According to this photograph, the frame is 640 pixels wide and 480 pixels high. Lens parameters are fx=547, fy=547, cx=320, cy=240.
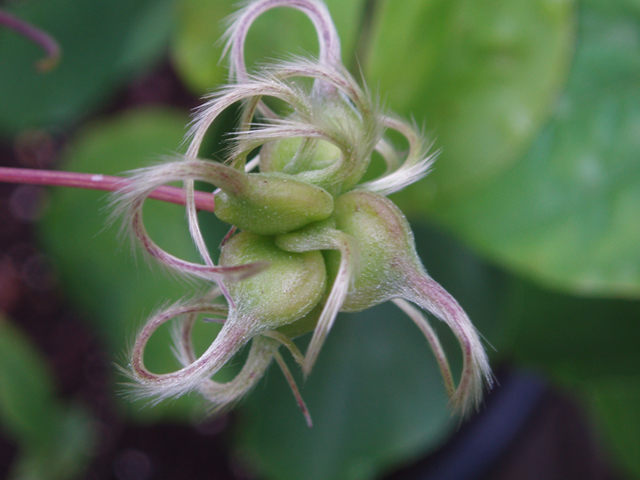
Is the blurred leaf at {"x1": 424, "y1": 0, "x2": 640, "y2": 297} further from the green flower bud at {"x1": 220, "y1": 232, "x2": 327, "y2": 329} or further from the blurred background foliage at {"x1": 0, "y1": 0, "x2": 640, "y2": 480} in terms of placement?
the green flower bud at {"x1": 220, "y1": 232, "x2": 327, "y2": 329}

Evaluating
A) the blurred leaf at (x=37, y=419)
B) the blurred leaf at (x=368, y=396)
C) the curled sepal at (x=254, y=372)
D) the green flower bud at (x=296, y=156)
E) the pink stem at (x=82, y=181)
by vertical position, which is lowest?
the blurred leaf at (x=37, y=419)

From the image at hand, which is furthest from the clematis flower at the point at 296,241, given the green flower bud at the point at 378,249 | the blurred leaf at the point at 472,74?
the blurred leaf at the point at 472,74

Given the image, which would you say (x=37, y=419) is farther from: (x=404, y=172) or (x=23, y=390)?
(x=404, y=172)

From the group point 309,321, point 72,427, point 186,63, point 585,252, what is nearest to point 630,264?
point 585,252

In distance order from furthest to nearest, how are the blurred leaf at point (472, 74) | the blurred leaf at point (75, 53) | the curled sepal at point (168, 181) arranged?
the blurred leaf at point (75, 53)
the blurred leaf at point (472, 74)
the curled sepal at point (168, 181)

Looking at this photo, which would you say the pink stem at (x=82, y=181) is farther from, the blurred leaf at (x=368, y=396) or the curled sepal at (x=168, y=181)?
the blurred leaf at (x=368, y=396)

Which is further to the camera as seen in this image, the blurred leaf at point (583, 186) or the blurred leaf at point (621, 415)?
the blurred leaf at point (621, 415)

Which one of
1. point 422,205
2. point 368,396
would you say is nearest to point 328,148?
point 422,205
